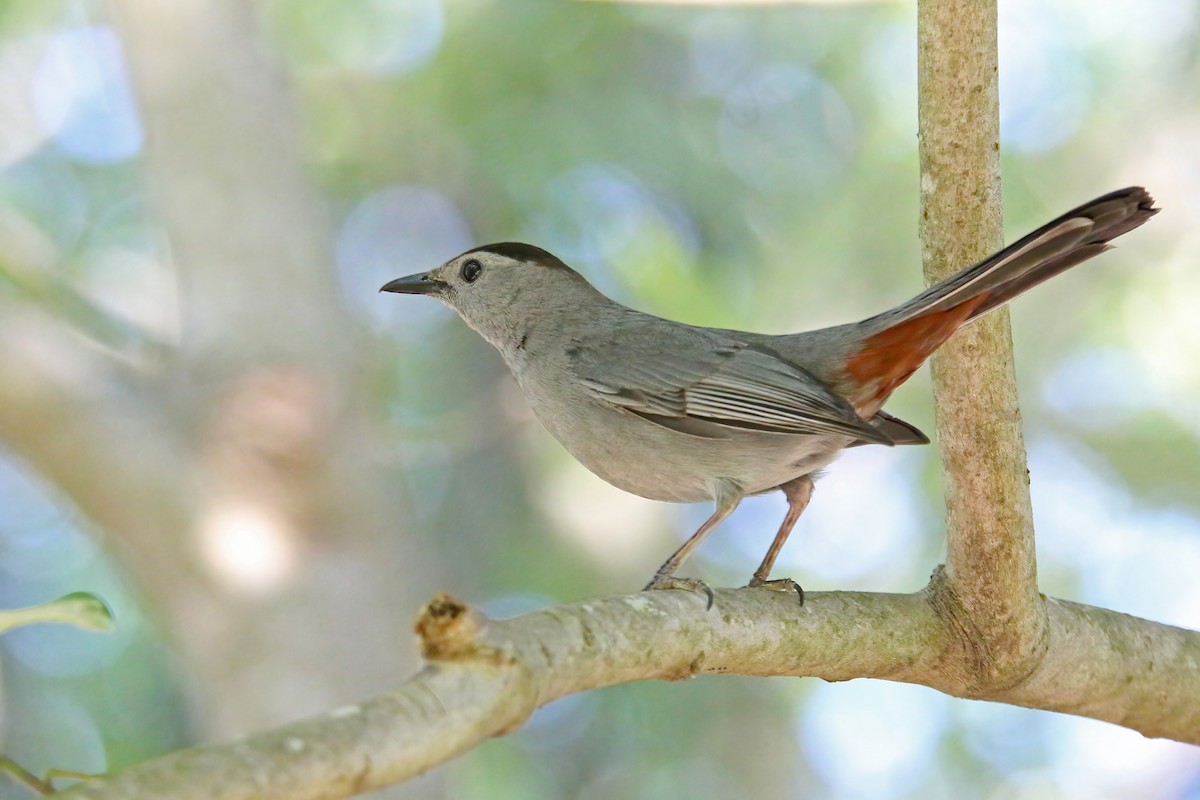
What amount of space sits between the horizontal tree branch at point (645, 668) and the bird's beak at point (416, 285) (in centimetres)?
249

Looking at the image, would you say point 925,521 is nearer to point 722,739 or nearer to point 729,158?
point 722,739

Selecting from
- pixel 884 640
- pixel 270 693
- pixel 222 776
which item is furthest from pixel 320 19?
pixel 222 776

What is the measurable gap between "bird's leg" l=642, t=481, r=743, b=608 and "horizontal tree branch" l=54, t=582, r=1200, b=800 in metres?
0.30

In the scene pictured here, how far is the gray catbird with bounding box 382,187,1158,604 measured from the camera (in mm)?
3592

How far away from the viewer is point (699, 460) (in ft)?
13.9

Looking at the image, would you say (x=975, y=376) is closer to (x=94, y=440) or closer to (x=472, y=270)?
(x=472, y=270)

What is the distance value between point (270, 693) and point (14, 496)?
5.60 metres

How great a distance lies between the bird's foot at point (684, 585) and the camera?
3.30 metres

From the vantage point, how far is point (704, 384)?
4.42 metres

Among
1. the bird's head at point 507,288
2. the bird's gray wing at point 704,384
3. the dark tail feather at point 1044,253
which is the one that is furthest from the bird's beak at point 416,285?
the dark tail feather at point 1044,253

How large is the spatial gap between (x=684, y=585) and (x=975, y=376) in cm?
104

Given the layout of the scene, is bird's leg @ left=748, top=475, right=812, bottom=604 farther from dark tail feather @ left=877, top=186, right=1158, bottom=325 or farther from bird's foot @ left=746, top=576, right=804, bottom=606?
dark tail feather @ left=877, top=186, right=1158, bottom=325

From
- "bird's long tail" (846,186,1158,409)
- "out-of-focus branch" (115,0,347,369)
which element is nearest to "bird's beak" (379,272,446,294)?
"out-of-focus branch" (115,0,347,369)

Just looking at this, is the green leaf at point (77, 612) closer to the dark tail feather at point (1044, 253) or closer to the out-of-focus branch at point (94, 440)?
the dark tail feather at point (1044, 253)
